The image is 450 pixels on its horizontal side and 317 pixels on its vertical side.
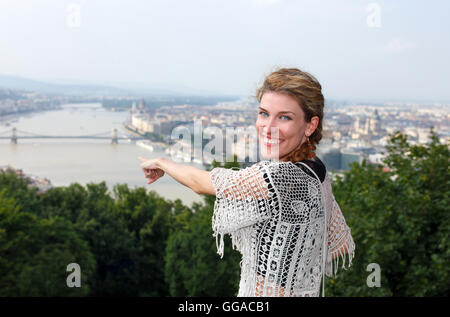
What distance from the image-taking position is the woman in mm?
1301

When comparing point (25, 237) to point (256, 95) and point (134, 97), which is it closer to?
point (256, 95)

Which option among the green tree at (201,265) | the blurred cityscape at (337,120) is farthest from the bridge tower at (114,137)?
the green tree at (201,265)

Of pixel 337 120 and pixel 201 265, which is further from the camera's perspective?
pixel 337 120

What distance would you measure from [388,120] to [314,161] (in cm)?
4173

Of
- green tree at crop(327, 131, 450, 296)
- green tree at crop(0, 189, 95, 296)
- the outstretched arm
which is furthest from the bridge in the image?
the outstretched arm

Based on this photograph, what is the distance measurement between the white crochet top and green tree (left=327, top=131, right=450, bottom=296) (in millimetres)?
4240

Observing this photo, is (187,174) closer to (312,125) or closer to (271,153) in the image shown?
(271,153)

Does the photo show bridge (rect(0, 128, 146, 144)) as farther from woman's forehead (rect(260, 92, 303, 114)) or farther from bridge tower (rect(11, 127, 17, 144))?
woman's forehead (rect(260, 92, 303, 114))

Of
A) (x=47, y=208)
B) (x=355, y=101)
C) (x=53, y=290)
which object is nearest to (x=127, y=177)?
(x=355, y=101)

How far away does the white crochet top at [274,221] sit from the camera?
1293 millimetres

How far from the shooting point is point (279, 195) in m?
1.28

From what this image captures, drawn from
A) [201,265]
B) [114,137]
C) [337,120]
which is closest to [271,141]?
[201,265]

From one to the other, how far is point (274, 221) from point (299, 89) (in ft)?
1.27

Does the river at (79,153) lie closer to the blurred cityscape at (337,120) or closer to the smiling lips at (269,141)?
the blurred cityscape at (337,120)
